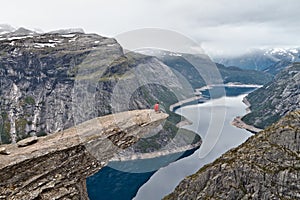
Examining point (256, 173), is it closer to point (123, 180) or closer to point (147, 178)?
point (147, 178)

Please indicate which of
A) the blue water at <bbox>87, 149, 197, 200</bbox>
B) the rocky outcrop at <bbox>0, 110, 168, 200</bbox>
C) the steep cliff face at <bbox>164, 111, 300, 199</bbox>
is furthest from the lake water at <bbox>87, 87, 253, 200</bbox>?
the rocky outcrop at <bbox>0, 110, 168, 200</bbox>

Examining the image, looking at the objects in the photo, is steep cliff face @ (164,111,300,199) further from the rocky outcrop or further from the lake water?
the rocky outcrop

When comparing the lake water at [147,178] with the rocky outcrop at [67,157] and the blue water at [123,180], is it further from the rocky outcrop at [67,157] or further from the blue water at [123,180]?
the rocky outcrop at [67,157]

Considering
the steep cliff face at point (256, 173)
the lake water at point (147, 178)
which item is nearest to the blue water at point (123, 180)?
the lake water at point (147, 178)

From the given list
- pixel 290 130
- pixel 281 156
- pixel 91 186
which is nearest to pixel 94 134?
pixel 281 156

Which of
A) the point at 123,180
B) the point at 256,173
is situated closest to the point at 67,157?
the point at 256,173
